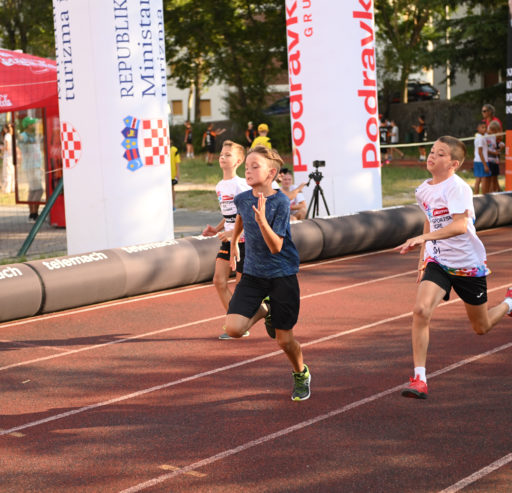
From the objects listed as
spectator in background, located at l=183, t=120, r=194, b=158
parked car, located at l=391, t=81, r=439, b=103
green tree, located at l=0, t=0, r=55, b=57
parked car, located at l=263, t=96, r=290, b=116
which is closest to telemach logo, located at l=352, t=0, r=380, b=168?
spectator in background, located at l=183, t=120, r=194, b=158

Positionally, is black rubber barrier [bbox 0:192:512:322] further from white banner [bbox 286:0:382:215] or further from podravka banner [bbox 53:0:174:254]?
white banner [bbox 286:0:382:215]

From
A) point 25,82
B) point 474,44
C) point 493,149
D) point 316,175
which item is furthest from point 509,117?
point 474,44

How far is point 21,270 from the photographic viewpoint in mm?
9891

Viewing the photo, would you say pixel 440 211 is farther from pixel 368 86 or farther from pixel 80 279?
pixel 368 86

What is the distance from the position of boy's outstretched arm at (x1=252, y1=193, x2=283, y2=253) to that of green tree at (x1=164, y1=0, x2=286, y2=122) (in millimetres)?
38797

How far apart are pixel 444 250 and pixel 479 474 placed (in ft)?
6.47

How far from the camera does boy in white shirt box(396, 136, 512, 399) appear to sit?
6312mm

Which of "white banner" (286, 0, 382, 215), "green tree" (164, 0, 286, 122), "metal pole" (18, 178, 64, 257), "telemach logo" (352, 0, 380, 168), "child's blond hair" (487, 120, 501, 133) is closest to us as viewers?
"metal pole" (18, 178, 64, 257)

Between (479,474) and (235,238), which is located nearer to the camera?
(479,474)

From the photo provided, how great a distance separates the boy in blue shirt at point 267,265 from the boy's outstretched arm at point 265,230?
4cm

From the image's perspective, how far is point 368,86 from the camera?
55.7 ft

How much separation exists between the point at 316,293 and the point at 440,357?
11.3 feet

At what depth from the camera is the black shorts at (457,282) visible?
647 centimetres

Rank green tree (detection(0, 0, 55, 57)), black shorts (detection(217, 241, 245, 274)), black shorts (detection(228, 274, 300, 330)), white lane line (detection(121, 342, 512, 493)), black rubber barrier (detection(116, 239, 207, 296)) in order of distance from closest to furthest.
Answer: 1. white lane line (detection(121, 342, 512, 493))
2. black shorts (detection(228, 274, 300, 330))
3. black shorts (detection(217, 241, 245, 274))
4. black rubber barrier (detection(116, 239, 207, 296))
5. green tree (detection(0, 0, 55, 57))
